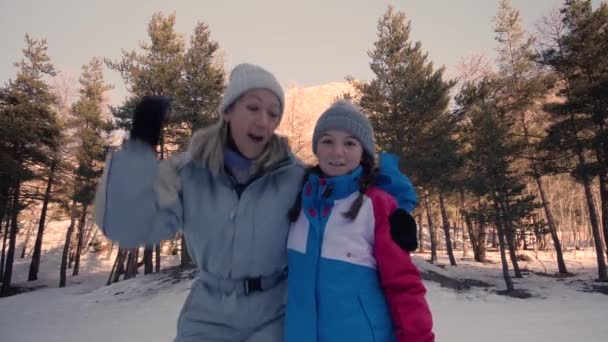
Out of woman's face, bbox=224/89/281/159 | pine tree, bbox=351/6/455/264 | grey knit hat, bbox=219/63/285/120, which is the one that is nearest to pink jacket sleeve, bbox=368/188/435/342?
woman's face, bbox=224/89/281/159

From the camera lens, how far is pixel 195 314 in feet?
6.46

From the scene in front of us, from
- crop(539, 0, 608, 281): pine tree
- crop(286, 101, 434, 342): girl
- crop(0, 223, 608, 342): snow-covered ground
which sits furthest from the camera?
crop(539, 0, 608, 281): pine tree

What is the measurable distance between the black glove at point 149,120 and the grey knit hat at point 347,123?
0.98 m

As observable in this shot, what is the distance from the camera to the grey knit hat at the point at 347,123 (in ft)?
7.45

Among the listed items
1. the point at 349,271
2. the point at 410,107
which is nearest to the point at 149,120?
the point at 349,271

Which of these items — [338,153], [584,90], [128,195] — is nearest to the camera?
[128,195]

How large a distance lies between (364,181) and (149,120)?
1188 mm

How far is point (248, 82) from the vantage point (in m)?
2.14

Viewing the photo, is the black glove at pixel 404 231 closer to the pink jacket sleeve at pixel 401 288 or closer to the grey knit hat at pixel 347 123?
the pink jacket sleeve at pixel 401 288

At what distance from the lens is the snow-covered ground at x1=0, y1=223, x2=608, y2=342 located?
8.34 meters

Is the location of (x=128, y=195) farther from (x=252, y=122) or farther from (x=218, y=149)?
(x=252, y=122)

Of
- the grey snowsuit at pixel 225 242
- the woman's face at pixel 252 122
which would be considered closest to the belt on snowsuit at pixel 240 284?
the grey snowsuit at pixel 225 242

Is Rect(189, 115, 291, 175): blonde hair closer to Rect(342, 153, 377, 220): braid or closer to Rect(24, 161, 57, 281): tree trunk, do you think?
Rect(342, 153, 377, 220): braid

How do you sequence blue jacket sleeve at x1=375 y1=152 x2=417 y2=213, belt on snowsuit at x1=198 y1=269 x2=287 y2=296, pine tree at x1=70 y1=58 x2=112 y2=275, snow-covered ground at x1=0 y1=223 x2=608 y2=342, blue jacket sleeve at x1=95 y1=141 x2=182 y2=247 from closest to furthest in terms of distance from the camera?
blue jacket sleeve at x1=95 y1=141 x2=182 y2=247, belt on snowsuit at x1=198 y1=269 x2=287 y2=296, blue jacket sleeve at x1=375 y1=152 x2=417 y2=213, snow-covered ground at x1=0 y1=223 x2=608 y2=342, pine tree at x1=70 y1=58 x2=112 y2=275
